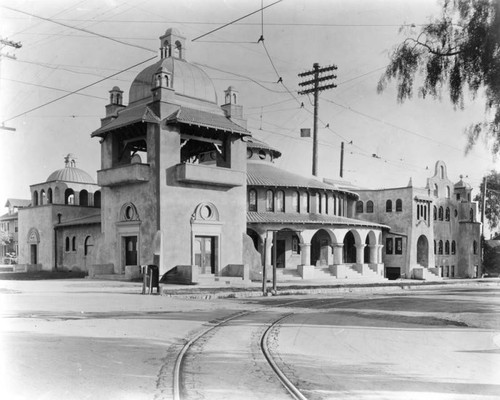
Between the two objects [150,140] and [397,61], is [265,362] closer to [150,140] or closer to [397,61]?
[397,61]

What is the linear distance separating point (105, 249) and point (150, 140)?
8050mm

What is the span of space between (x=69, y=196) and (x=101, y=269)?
18.1m

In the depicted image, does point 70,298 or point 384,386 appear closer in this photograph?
point 384,386

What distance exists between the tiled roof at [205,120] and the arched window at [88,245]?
579 inches

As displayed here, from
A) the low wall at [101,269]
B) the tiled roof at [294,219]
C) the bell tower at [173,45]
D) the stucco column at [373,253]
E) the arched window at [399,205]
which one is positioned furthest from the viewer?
the arched window at [399,205]

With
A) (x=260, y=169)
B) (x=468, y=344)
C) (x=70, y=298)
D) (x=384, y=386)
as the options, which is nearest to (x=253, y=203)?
(x=260, y=169)

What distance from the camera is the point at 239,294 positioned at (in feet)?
76.7

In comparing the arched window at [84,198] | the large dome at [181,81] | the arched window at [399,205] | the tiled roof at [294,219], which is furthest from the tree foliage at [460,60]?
the arched window at [84,198]

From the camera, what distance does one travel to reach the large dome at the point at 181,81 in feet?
107

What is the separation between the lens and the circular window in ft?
103

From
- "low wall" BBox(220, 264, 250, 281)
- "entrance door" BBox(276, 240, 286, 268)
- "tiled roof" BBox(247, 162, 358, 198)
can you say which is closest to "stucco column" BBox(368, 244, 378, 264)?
"tiled roof" BBox(247, 162, 358, 198)

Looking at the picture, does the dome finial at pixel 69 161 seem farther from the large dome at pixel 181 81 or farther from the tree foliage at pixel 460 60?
the tree foliage at pixel 460 60

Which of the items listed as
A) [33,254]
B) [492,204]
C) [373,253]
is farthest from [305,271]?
[492,204]

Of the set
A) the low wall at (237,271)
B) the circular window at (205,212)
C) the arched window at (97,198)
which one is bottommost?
the low wall at (237,271)
